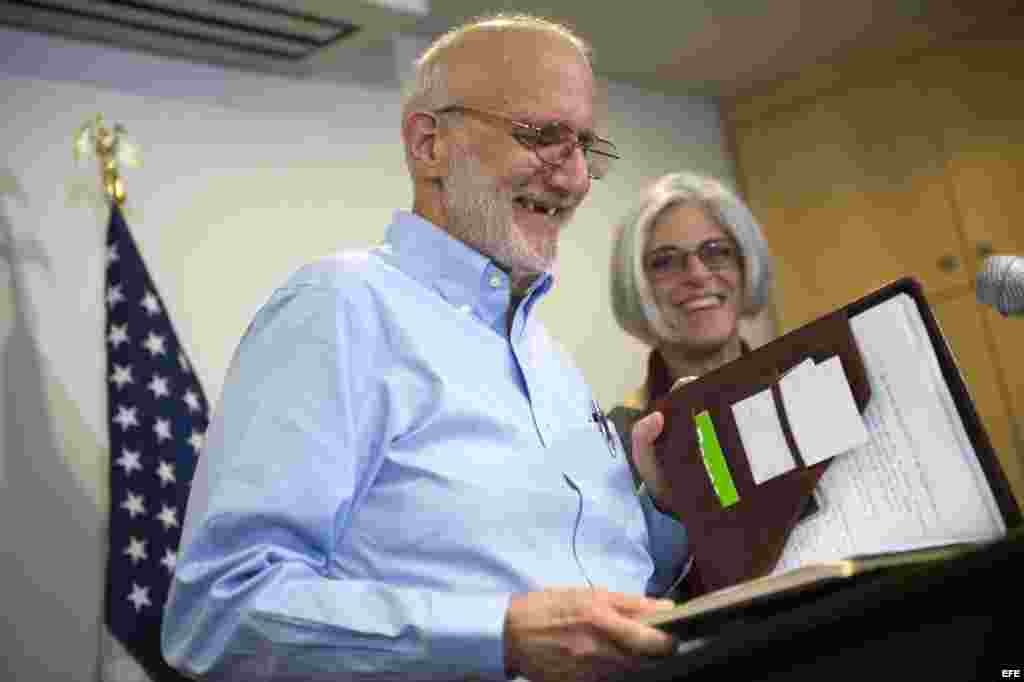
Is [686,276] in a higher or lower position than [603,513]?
higher

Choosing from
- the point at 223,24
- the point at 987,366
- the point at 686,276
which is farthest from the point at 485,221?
the point at 987,366

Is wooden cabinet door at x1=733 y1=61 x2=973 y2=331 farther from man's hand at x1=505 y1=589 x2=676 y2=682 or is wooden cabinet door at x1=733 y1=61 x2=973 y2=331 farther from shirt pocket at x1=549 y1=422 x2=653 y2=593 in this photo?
man's hand at x1=505 y1=589 x2=676 y2=682

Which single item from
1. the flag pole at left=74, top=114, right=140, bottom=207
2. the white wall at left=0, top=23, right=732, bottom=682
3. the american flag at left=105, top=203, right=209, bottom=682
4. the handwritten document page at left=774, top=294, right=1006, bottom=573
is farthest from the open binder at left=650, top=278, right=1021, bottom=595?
the flag pole at left=74, top=114, right=140, bottom=207

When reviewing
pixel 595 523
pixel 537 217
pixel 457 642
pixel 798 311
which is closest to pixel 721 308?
pixel 537 217

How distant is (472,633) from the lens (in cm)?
92

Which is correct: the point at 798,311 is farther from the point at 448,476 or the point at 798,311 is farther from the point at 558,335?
the point at 448,476

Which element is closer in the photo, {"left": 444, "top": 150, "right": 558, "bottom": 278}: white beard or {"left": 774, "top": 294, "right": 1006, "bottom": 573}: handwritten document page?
{"left": 774, "top": 294, "right": 1006, "bottom": 573}: handwritten document page

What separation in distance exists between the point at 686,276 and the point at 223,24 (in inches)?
52.4

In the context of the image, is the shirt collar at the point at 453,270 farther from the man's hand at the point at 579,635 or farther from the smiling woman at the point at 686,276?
the smiling woman at the point at 686,276

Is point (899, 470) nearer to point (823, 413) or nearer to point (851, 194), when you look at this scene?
point (823, 413)

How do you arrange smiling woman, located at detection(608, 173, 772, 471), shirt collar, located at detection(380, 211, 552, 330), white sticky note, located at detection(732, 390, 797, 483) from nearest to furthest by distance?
white sticky note, located at detection(732, 390, 797, 483) → shirt collar, located at detection(380, 211, 552, 330) → smiling woman, located at detection(608, 173, 772, 471)

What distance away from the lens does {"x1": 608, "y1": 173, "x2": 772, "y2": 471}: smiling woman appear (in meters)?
2.33

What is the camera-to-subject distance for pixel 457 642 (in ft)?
3.04

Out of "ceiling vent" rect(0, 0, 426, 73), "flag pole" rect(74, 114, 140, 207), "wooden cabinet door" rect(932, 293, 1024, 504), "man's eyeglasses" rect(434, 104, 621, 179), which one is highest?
"ceiling vent" rect(0, 0, 426, 73)
